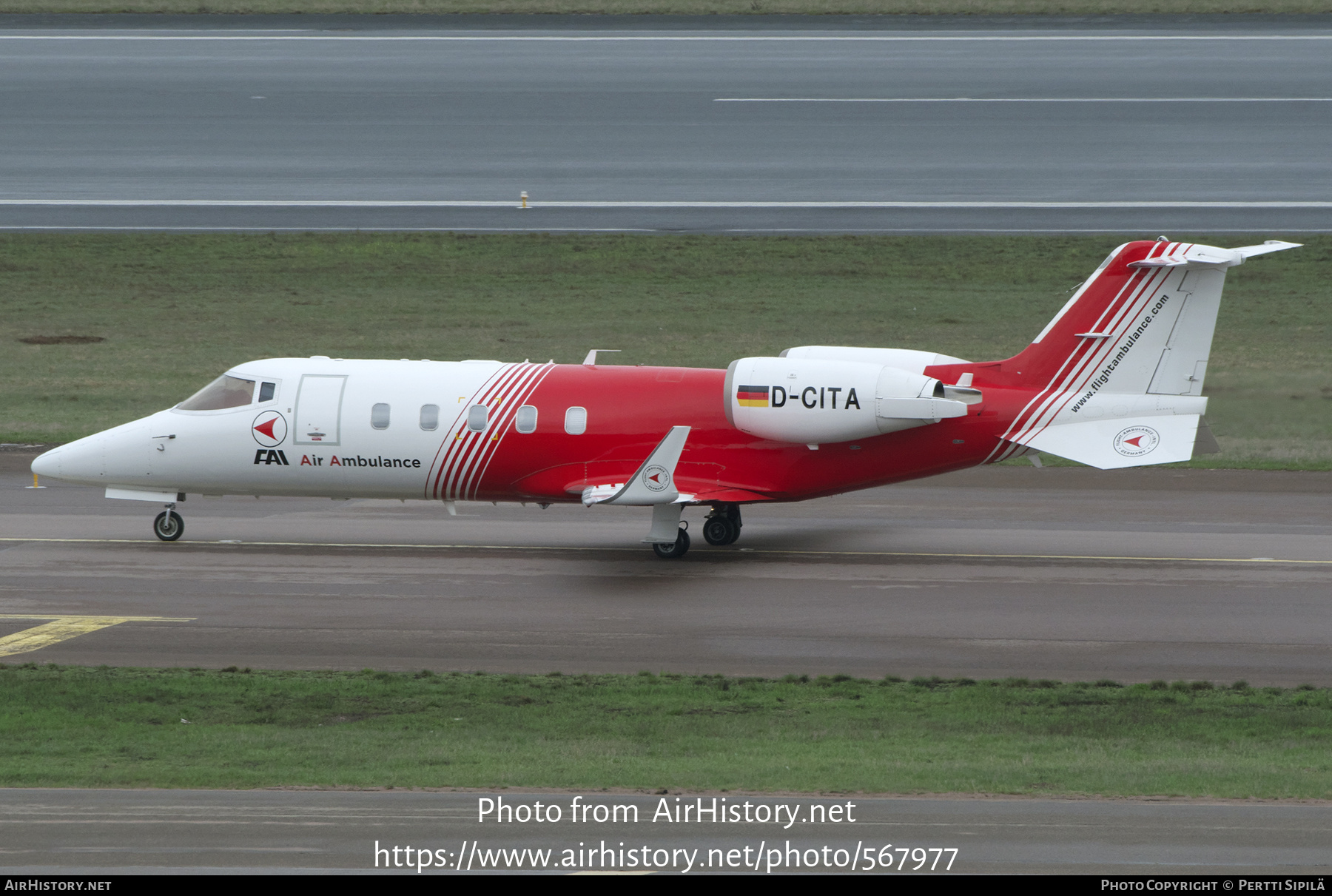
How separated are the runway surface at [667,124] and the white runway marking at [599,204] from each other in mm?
126

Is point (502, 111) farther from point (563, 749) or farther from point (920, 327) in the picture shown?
point (563, 749)

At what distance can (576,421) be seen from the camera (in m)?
27.8

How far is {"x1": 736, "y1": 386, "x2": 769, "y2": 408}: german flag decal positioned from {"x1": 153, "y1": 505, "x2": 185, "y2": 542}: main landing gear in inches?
384

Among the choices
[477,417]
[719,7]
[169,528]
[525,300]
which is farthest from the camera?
[719,7]

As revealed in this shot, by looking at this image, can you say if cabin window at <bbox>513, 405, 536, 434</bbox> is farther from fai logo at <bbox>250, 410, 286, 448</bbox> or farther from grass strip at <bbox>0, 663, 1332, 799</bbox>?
grass strip at <bbox>0, 663, 1332, 799</bbox>

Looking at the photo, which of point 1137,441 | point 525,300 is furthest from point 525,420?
point 525,300

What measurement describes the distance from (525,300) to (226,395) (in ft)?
73.3

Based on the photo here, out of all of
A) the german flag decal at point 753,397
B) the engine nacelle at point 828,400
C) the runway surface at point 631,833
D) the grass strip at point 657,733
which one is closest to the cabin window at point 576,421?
the engine nacelle at point 828,400

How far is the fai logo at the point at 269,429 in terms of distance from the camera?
93.3 feet

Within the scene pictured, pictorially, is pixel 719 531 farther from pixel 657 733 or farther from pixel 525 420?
pixel 657 733

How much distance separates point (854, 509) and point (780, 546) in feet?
12.2

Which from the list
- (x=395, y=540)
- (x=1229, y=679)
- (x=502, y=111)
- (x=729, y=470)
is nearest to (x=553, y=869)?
(x=1229, y=679)

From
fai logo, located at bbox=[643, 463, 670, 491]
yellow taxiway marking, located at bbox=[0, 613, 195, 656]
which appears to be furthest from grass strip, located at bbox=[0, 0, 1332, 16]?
yellow taxiway marking, located at bbox=[0, 613, 195, 656]

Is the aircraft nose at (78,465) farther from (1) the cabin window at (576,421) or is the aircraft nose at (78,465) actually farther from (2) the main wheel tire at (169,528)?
(1) the cabin window at (576,421)
